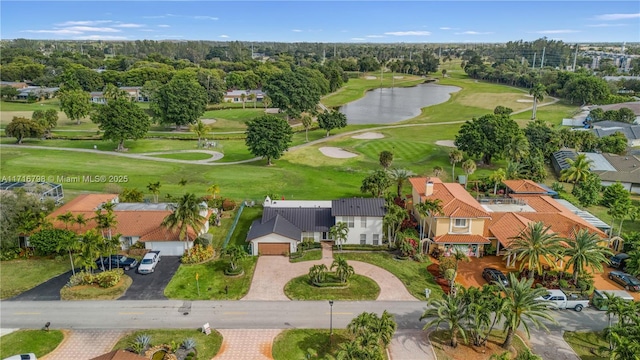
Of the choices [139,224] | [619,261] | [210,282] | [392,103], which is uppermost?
[392,103]

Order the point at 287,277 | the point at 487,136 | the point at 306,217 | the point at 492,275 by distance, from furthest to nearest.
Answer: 1. the point at 487,136
2. the point at 306,217
3. the point at 287,277
4. the point at 492,275

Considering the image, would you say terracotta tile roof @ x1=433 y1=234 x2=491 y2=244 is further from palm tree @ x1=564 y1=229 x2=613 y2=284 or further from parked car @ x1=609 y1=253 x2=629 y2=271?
parked car @ x1=609 y1=253 x2=629 y2=271

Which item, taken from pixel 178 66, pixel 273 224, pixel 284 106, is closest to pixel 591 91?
pixel 284 106

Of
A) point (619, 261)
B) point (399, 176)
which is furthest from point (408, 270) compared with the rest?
point (619, 261)

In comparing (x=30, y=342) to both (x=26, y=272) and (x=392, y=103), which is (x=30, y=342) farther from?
(x=392, y=103)

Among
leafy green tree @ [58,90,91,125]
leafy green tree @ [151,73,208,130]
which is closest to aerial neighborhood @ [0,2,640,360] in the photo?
leafy green tree @ [151,73,208,130]

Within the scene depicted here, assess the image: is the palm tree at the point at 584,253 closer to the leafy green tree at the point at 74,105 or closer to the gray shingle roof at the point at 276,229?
the gray shingle roof at the point at 276,229

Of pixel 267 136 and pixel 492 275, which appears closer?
pixel 492 275
